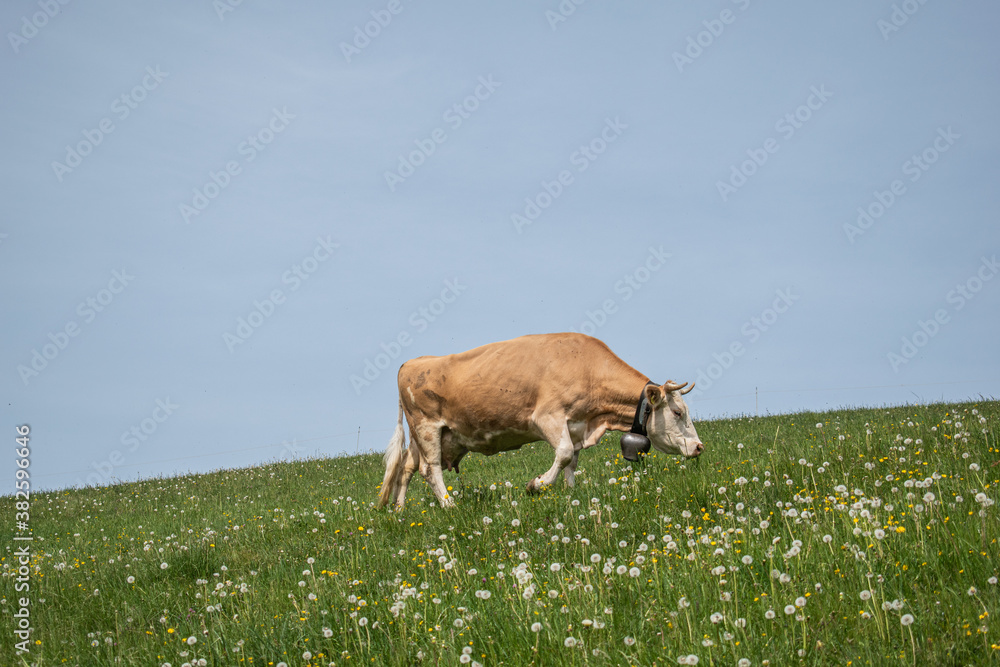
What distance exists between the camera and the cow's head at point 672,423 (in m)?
11.8

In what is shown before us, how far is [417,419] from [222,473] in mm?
11229

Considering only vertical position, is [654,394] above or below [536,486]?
above

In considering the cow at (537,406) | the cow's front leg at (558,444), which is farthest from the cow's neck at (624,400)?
the cow's front leg at (558,444)

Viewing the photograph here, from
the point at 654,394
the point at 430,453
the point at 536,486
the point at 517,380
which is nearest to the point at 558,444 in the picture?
the point at 536,486

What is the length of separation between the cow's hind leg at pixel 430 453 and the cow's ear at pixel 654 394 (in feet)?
10.6

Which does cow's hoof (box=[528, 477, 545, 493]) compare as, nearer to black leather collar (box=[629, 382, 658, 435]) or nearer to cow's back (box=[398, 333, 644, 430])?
cow's back (box=[398, 333, 644, 430])

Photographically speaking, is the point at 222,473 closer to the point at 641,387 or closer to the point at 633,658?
the point at 641,387

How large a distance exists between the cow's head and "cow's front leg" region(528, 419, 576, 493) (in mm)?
1401

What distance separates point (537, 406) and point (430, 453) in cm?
195

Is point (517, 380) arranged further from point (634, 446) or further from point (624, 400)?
point (634, 446)

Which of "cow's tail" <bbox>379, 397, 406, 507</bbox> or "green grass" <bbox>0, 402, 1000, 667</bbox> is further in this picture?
"cow's tail" <bbox>379, 397, 406, 507</bbox>

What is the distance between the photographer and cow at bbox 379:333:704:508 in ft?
37.6

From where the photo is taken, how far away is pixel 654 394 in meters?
11.8

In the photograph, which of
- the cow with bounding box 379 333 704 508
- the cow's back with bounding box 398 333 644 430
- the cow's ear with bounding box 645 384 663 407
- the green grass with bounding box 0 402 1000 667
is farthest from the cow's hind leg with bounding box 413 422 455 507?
the cow's ear with bounding box 645 384 663 407
